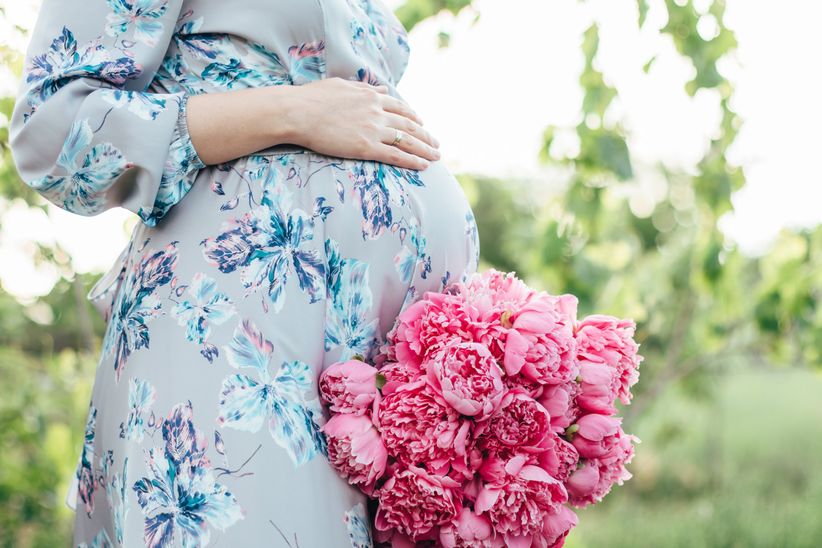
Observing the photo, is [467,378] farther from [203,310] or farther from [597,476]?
[203,310]

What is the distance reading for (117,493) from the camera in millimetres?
1226

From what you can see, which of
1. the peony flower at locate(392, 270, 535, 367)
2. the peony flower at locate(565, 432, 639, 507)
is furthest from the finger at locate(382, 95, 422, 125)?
the peony flower at locate(565, 432, 639, 507)

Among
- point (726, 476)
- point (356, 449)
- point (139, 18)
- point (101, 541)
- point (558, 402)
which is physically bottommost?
point (726, 476)

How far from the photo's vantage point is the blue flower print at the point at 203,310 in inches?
45.7

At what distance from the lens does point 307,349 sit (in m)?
1.19

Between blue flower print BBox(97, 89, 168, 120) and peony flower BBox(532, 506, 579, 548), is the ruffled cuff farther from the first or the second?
peony flower BBox(532, 506, 579, 548)

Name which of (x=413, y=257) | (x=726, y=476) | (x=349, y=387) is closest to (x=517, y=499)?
(x=349, y=387)

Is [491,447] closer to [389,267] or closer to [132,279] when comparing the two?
[389,267]

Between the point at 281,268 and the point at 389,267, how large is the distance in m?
0.18

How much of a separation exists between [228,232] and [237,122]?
17cm

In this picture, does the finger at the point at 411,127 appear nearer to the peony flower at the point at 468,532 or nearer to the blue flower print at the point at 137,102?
the blue flower print at the point at 137,102

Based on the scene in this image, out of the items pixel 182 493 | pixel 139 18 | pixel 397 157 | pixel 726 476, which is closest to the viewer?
pixel 182 493

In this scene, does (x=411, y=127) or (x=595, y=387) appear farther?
(x=411, y=127)

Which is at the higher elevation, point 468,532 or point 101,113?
point 101,113
